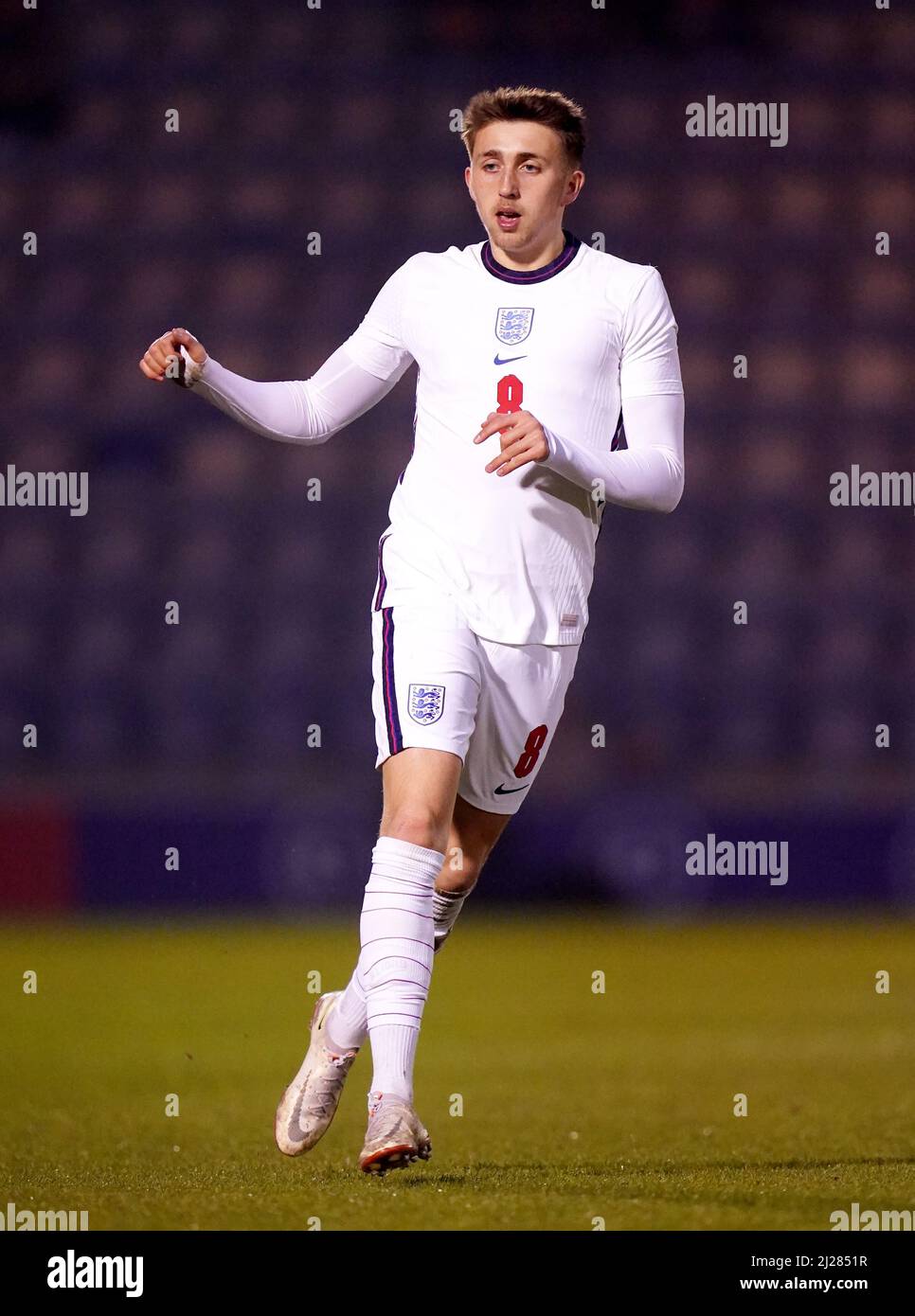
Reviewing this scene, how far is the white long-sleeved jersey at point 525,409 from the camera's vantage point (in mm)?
4137

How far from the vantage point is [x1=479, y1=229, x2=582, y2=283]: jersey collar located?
13.9ft

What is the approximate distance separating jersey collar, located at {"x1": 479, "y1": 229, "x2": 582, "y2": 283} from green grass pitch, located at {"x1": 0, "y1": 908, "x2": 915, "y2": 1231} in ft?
6.65

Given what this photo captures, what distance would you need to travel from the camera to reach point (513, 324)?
4.17m

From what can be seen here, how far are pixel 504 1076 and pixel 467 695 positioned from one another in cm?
270

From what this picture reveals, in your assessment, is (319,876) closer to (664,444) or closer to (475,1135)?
(475,1135)

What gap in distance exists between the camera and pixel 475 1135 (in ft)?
16.5

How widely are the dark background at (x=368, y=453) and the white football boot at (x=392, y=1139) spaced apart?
267 inches

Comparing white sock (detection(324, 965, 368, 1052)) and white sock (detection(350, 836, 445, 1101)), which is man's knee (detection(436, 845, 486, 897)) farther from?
white sock (detection(350, 836, 445, 1101))

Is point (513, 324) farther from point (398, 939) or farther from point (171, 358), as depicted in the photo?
point (398, 939)

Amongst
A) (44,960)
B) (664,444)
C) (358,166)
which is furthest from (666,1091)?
(358,166)

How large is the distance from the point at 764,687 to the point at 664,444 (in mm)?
8249

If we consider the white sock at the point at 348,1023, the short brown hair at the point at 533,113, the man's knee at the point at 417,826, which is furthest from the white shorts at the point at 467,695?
the short brown hair at the point at 533,113

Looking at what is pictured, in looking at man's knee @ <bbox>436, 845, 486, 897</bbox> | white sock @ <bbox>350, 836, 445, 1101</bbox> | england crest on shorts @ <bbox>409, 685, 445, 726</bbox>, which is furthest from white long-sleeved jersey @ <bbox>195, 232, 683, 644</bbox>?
man's knee @ <bbox>436, 845, 486, 897</bbox>

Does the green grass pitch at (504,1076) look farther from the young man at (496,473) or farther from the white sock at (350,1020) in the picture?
the young man at (496,473)
